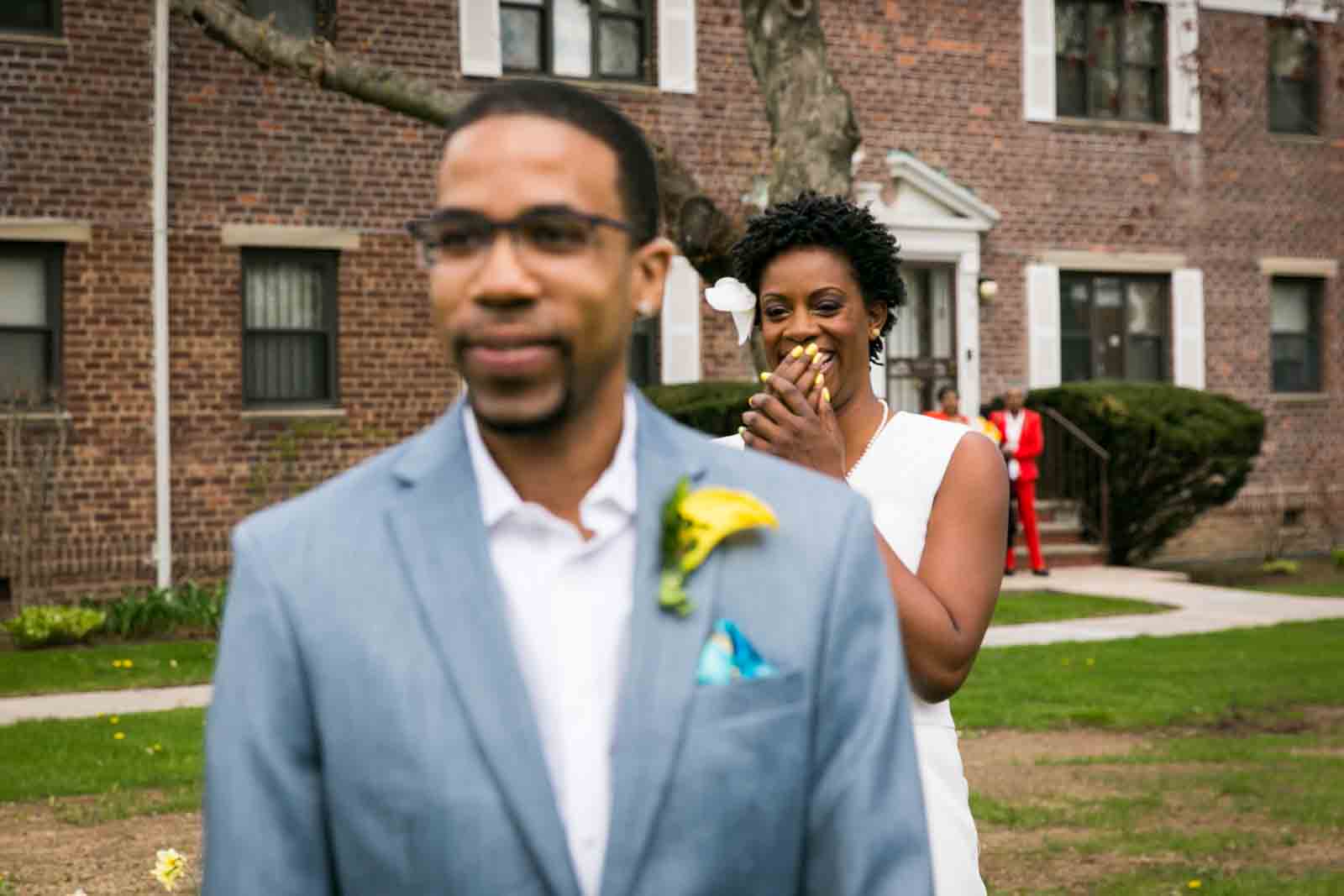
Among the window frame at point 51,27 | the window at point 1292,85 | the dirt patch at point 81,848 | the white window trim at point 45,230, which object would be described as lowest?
the dirt patch at point 81,848

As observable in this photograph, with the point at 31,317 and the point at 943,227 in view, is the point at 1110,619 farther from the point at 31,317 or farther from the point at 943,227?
the point at 31,317

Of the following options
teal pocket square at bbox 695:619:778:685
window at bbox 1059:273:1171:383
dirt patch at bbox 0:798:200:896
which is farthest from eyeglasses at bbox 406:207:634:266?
window at bbox 1059:273:1171:383

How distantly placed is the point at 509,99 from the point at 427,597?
55 cm

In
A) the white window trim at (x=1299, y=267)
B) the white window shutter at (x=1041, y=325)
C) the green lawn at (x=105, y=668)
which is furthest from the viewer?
the white window trim at (x=1299, y=267)

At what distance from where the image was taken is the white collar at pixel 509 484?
6.44ft

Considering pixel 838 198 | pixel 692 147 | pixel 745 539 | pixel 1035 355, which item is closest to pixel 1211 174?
pixel 1035 355

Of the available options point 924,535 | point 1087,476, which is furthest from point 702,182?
point 924,535

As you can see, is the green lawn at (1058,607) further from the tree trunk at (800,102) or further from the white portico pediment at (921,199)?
the tree trunk at (800,102)

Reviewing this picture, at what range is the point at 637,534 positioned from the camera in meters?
1.97

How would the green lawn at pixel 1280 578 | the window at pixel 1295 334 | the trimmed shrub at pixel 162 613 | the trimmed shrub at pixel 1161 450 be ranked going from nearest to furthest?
1. the trimmed shrub at pixel 162 613
2. the green lawn at pixel 1280 578
3. the trimmed shrub at pixel 1161 450
4. the window at pixel 1295 334

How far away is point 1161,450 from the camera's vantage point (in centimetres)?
1962

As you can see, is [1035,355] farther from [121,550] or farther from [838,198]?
[838,198]

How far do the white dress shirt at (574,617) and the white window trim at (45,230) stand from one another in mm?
15337

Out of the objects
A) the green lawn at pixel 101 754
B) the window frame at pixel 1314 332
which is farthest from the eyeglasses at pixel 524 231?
the window frame at pixel 1314 332
